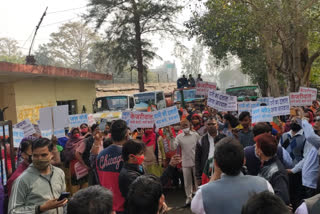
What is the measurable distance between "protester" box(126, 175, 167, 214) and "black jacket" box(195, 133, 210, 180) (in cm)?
303

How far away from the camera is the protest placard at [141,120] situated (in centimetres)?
673

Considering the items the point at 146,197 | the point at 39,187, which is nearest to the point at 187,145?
the point at 39,187

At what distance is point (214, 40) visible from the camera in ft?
76.7

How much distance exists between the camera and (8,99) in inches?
487

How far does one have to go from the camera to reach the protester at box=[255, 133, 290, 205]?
2836 mm

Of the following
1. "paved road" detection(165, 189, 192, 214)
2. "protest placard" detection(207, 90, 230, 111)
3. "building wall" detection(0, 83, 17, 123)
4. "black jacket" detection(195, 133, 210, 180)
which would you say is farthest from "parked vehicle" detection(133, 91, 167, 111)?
"black jacket" detection(195, 133, 210, 180)

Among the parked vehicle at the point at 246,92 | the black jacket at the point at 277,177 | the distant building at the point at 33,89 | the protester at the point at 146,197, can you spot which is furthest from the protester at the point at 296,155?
the parked vehicle at the point at 246,92

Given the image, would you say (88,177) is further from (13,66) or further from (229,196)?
(13,66)

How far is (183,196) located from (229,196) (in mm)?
4950

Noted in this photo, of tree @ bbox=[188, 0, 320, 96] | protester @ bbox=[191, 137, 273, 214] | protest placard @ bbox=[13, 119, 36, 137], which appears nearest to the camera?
protester @ bbox=[191, 137, 273, 214]

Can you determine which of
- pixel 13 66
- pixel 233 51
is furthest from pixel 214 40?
pixel 13 66

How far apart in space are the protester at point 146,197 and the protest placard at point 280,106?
535 centimetres

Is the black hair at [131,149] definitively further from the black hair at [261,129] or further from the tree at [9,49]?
the tree at [9,49]

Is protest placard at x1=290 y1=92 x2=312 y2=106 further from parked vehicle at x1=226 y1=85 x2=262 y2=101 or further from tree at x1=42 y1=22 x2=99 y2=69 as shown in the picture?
tree at x1=42 y1=22 x2=99 y2=69
